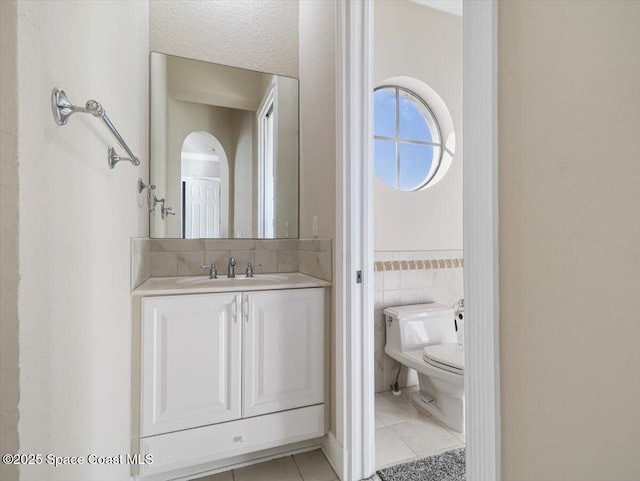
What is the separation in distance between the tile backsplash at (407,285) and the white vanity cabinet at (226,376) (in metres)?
0.77

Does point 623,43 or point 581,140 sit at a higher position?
point 623,43

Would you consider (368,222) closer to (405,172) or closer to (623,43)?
(623,43)

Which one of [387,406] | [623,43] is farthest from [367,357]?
[623,43]

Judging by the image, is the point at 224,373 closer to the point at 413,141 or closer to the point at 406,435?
the point at 406,435

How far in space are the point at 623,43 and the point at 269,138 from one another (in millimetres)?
1854

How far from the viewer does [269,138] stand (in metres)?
2.06

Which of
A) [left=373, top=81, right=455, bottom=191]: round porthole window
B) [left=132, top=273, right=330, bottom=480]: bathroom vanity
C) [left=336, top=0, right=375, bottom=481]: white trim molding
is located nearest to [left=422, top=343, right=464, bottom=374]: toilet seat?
[left=336, top=0, right=375, bottom=481]: white trim molding

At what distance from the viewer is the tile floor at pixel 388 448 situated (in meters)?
1.40

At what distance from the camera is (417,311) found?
2080 mm

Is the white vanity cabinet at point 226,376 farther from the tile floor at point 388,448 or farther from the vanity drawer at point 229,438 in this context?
the tile floor at point 388,448

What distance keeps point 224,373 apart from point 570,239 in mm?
1345

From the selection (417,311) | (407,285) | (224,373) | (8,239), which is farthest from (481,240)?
(407,285)

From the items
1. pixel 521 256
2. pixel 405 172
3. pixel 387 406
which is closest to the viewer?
pixel 521 256

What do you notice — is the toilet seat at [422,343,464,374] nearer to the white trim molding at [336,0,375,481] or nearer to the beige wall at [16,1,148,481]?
the white trim molding at [336,0,375,481]
